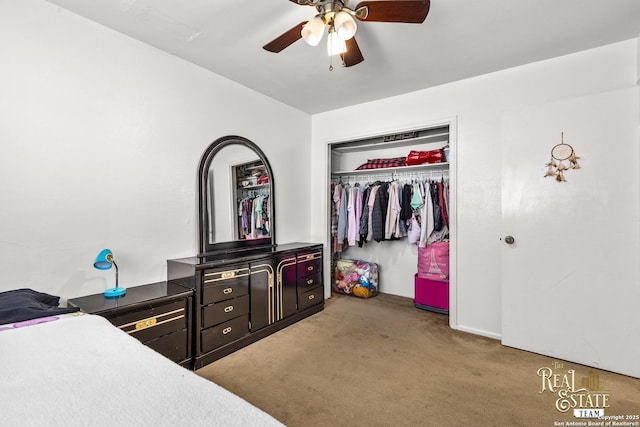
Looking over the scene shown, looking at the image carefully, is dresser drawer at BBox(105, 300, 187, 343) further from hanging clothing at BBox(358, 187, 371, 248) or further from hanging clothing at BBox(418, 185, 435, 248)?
hanging clothing at BBox(418, 185, 435, 248)

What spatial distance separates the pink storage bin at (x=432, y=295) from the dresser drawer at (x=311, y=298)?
3.88 ft

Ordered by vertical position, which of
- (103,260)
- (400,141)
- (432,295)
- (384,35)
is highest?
(384,35)

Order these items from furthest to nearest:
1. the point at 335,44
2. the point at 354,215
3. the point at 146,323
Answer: the point at 354,215 → the point at 146,323 → the point at 335,44

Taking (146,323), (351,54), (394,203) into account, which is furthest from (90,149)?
(394,203)

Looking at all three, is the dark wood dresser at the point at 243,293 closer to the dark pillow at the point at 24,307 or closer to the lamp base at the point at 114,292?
the lamp base at the point at 114,292

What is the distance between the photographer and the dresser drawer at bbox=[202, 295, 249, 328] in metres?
2.24

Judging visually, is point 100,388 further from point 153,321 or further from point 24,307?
point 153,321

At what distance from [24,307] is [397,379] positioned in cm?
215

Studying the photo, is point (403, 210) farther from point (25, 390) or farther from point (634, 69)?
point (25, 390)

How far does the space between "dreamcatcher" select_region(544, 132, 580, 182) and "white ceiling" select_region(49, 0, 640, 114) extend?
A: 0.78 meters

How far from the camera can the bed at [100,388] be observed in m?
0.65

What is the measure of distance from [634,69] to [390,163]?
2257 millimetres

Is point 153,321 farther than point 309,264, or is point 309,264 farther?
point 309,264

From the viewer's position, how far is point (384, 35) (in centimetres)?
217
